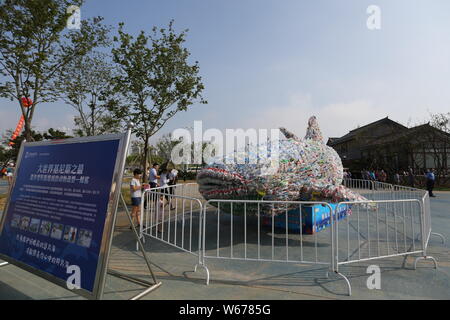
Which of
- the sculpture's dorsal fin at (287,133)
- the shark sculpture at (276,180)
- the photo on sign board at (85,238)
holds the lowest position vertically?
the photo on sign board at (85,238)

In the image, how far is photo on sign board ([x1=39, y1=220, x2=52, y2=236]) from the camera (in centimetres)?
262

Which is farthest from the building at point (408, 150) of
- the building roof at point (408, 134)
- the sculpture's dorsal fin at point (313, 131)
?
the sculpture's dorsal fin at point (313, 131)

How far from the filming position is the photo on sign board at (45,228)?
103 inches

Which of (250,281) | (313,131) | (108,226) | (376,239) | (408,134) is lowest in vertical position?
(250,281)

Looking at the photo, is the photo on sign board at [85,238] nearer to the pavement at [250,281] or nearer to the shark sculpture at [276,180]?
the pavement at [250,281]

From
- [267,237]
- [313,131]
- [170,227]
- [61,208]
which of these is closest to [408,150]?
[313,131]

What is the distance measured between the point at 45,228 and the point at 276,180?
10.3 ft

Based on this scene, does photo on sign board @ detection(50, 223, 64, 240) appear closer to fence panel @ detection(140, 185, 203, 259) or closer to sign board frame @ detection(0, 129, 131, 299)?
sign board frame @ detection(0, 129, 131, 299)

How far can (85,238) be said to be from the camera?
233cm

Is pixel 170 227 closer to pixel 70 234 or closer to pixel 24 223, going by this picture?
pixel 24 223

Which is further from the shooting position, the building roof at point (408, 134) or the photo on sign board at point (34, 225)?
the building roof at point (408, 134)

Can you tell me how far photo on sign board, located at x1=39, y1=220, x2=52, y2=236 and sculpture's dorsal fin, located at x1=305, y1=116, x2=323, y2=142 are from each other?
586cm

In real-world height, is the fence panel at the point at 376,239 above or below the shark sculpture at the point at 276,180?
below
